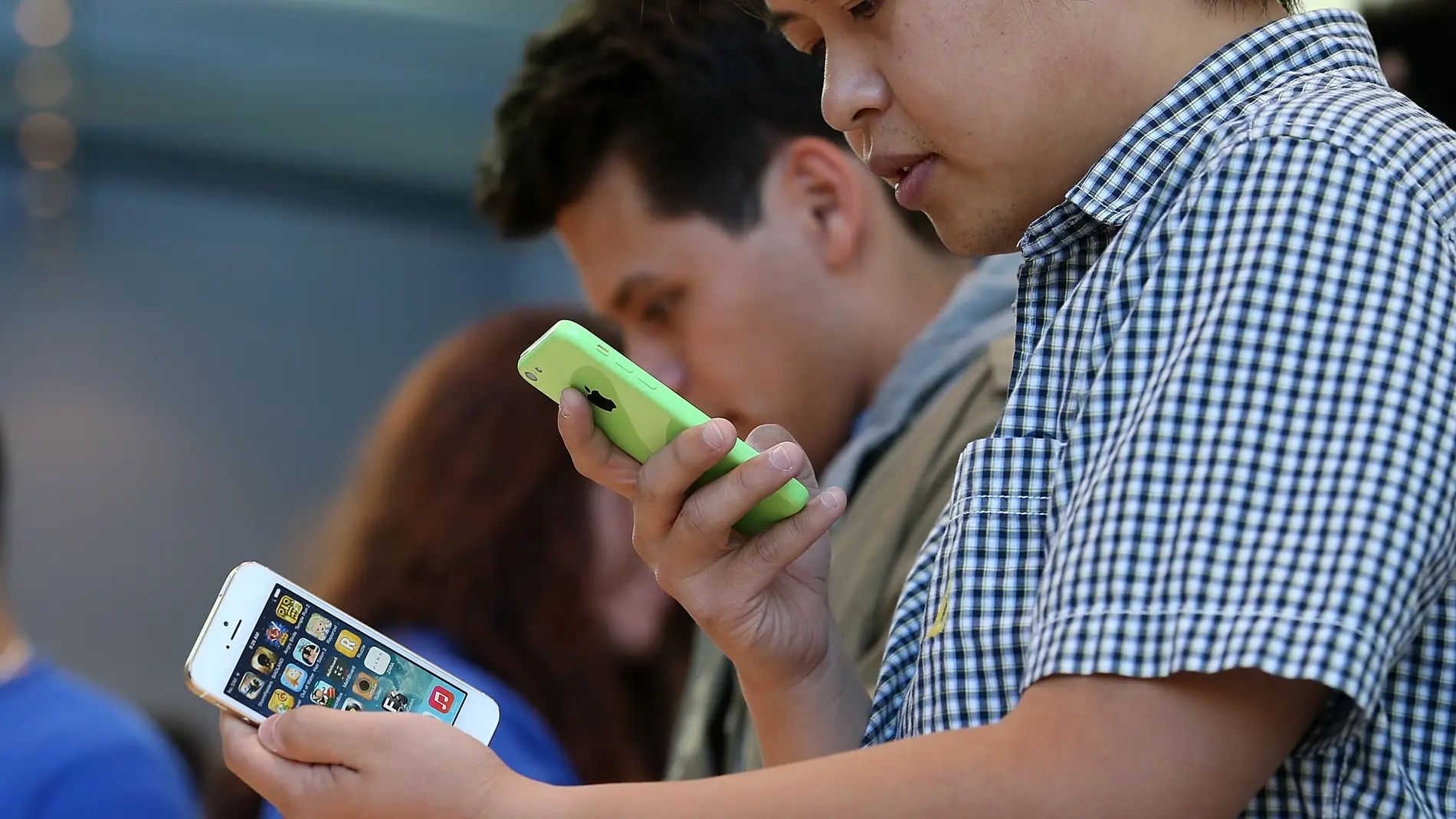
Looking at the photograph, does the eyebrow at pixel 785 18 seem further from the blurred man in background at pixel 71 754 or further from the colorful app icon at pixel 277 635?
the blurred man in background at pixel 71 754

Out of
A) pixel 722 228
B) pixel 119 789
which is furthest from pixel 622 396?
pixel 119 789

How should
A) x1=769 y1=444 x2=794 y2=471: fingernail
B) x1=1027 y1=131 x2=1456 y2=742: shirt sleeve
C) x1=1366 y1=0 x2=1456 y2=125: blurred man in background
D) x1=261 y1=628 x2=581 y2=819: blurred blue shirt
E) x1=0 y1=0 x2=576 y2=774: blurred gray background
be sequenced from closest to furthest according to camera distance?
x1=1027 y1=131 x2=1456 y2=742: shirt sleeve → x1=769 y1=444 x2=794 y2=471: fingernail → x1=1366 y1=0 x2=1456 y2=125: blurred man in background → x1=261 y1=628 x2=581 y2=819: blurred blue shirt → x1=0 y1=0 x2=576 y2=774: blurred gray background

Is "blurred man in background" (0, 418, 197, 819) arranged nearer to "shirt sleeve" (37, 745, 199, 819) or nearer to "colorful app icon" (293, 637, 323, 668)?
"shirt sleeve" (37, 745, 199, 819)

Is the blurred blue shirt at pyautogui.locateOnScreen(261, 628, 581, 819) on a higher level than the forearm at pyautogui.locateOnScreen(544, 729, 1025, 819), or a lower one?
lower

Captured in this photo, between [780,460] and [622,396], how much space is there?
102mm

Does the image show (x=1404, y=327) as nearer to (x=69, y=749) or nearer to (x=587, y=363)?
(x=587, y=363)

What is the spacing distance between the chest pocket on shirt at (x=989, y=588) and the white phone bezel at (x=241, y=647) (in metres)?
0.33

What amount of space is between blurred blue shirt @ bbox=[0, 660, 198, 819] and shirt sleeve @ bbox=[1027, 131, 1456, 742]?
5.10ft

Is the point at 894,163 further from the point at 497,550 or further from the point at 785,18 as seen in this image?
the point at 497,550

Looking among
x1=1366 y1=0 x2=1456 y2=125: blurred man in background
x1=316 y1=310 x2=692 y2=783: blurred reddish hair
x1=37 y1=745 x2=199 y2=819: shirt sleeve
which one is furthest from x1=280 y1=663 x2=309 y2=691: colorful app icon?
x1=1366 y1=0 x2=1456 y2=125: blurred man in background

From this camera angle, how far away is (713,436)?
0.80 meters

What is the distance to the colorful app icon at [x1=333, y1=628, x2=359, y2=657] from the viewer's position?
37.4 inches

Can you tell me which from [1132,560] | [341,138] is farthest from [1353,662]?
[341,138]

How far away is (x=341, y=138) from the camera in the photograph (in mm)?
6137
